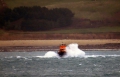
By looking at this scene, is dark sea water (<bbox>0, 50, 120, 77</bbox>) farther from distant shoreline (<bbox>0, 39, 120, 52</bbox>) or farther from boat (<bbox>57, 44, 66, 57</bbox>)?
distant shoreline (<bbox>0, 39, 120, 52</bbox>)

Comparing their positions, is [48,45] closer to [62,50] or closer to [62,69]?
[62,50]

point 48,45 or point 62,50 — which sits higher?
point 48,45

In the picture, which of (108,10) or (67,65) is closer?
(67,65)

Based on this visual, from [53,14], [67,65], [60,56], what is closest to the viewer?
[67,65]

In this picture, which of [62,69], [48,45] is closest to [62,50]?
[62,69]

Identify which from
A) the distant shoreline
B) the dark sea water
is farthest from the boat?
the distant shoreline

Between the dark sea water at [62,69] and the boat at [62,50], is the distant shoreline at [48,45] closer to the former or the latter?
the boat at [62,50]

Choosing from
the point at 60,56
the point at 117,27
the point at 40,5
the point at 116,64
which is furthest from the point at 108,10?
the point at 116,64

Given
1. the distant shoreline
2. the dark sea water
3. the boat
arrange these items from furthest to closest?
the distant shoreline < the boat < the dark sea water

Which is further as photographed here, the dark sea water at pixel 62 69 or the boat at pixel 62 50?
the boat at pixel 62 50

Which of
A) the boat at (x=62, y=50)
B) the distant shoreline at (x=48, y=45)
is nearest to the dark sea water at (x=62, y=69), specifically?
the boat at (x=62, y=50)

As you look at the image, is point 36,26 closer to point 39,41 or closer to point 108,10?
point 39,41

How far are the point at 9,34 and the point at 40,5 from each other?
7727mm

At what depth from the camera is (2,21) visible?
121 meters
